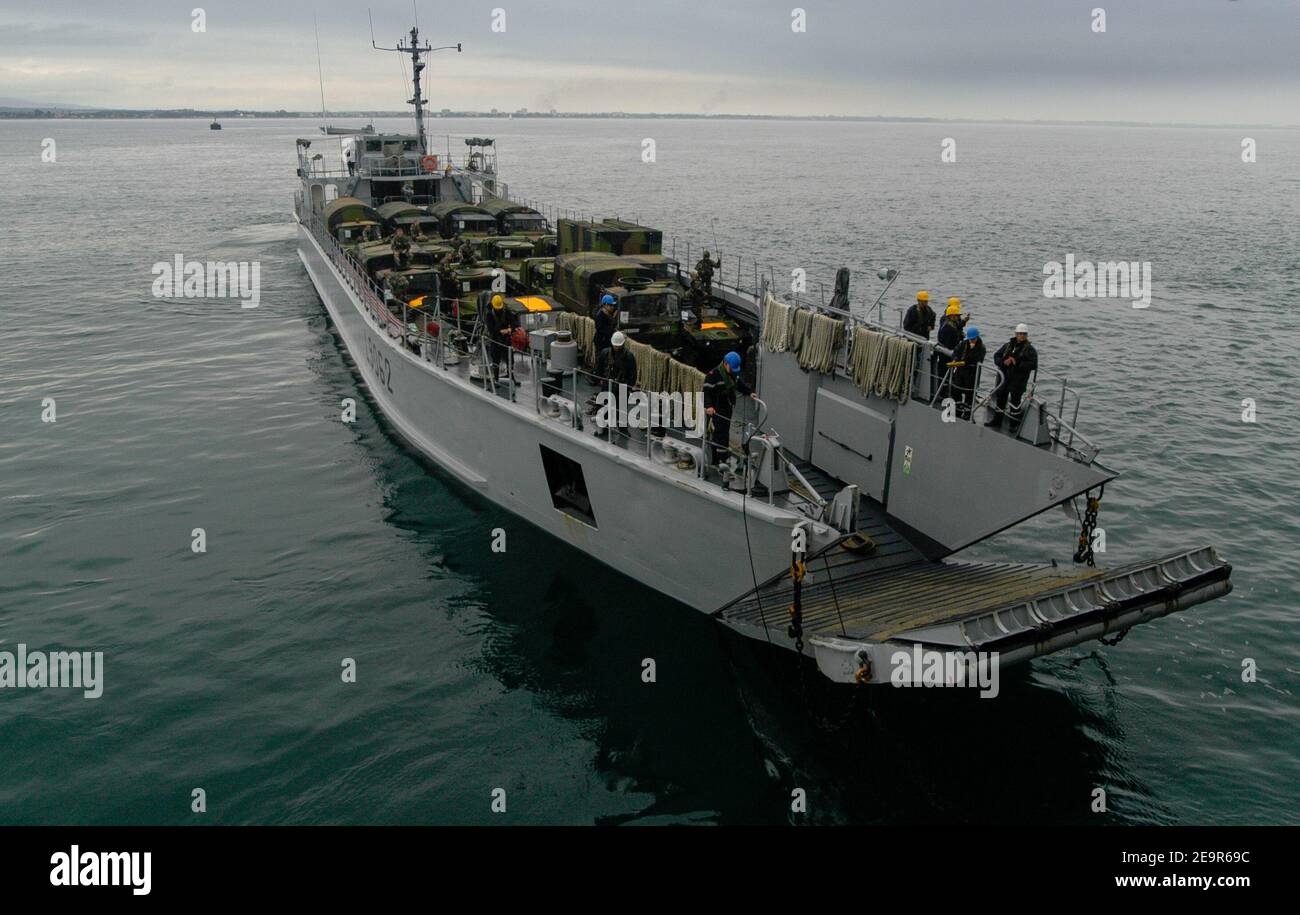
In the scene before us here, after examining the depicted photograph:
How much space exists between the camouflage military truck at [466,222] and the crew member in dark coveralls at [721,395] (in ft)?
64.5

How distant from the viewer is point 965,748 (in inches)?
472

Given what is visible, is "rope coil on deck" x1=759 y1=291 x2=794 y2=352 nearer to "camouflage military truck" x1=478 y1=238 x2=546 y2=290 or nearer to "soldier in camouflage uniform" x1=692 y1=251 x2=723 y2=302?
"soldier in camouflage uniform" x1=692 y1=251 x2=723 y2=302

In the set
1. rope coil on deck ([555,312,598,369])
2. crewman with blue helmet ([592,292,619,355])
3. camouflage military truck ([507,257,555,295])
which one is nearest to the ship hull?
rope coil on deck ([555,312,598,369])

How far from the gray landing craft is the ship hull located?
1.9 inches

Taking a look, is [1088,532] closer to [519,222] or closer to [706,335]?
[706,335]

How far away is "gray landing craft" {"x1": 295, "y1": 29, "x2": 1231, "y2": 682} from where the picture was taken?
11570mm

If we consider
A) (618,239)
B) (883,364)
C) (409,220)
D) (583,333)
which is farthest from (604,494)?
(409,220)

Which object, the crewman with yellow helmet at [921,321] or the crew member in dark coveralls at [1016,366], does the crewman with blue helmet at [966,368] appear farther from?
the crewman with yellow helmet at [921,321]

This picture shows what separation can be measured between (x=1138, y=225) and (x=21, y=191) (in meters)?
96.3

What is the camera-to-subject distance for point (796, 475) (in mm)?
13062

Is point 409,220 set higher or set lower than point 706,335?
higher

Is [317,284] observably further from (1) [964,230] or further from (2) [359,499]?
(1) [964,230]

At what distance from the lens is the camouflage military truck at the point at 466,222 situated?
3253cm

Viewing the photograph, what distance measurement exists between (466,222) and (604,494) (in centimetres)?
2042
